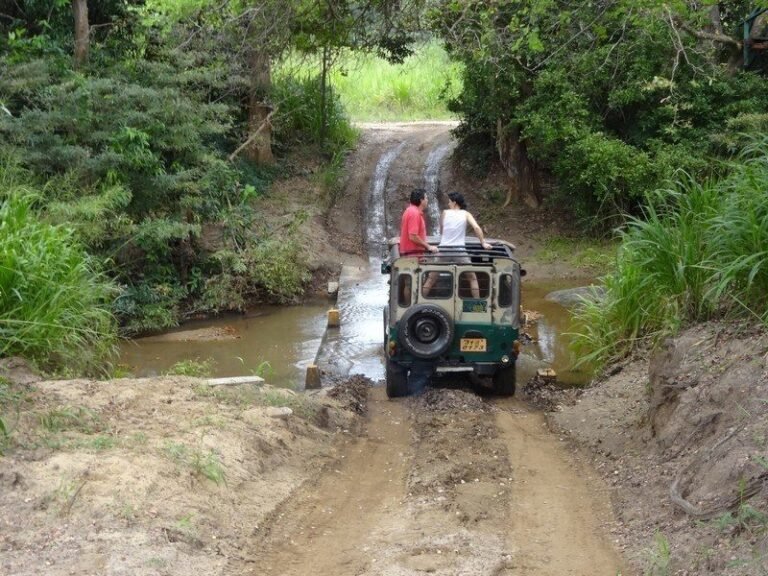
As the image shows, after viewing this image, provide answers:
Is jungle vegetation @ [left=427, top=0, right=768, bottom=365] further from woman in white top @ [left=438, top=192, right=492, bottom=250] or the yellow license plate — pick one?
woman in white top @ [left=438, top=192, right=492, bottom=250]

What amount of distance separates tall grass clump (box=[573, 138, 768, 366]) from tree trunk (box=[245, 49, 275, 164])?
13.4 m

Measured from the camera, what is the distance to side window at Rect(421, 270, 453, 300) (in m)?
11.5

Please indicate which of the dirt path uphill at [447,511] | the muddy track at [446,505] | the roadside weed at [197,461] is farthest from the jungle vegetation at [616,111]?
the roadside weed at [197,461]

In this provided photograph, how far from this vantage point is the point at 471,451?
8.96m

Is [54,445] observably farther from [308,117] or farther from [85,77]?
[308,117]

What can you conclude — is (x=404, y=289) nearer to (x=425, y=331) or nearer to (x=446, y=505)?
(x=425, y=331)

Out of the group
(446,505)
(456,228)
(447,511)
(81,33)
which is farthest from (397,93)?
(447,511)

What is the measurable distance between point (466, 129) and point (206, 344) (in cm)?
1208

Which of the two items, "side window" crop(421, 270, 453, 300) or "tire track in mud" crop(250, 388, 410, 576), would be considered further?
"side window" crop(421, 270, 453, 300)

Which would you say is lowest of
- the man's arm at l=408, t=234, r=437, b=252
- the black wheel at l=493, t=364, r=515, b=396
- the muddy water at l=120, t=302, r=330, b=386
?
the muddy water at l=120, t=302, r=330, b=386

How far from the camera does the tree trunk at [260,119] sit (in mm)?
24312

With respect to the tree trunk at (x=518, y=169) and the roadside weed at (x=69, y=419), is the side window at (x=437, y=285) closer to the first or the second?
the roadside weed at (x=69, y=419)

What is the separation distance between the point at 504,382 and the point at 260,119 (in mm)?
→ 14978

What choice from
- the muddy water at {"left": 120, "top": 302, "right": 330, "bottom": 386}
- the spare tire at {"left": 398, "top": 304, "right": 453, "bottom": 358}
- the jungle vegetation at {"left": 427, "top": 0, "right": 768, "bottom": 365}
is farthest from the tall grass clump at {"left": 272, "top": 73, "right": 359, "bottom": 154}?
the spare tire at {"left": 398, "top": 304, "right": 453, "bottom": 358}
